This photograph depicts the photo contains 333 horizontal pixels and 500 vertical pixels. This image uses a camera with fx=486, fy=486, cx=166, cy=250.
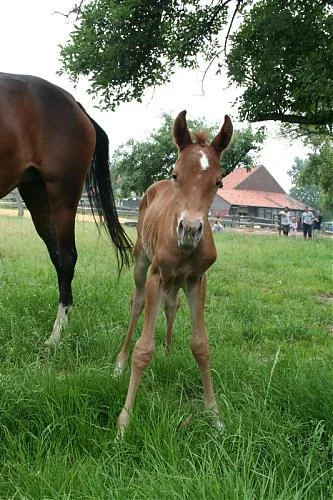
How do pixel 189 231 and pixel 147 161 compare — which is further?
pixel 147 161

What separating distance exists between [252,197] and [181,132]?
5611 cm

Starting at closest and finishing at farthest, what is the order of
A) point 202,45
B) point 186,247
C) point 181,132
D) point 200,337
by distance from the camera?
point 186,247
point 181,132
point 200,337
point 202,45

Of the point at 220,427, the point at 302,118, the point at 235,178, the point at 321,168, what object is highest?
the point at 235,178

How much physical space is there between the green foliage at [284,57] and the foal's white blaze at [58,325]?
138 inches

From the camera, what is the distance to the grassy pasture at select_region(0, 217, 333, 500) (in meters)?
1.91

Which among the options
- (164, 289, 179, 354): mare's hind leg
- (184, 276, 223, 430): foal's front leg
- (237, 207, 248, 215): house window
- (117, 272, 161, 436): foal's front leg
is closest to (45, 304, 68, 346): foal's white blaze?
(164, 289, 179, 354): mare's hind leg

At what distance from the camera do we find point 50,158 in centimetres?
453

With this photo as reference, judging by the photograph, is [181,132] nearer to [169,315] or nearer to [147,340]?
[147,340]

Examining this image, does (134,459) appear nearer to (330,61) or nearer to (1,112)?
(1,112)

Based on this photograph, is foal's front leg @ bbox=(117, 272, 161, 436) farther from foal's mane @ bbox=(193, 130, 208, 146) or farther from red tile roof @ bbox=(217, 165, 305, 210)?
red tile roof @ bbox=(217, 165, 305, 210)

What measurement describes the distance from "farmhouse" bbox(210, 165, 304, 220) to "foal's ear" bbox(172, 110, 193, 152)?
160 feet

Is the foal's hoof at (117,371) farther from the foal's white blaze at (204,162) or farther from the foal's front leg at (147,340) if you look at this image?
the foal's white blaze at (204,162)

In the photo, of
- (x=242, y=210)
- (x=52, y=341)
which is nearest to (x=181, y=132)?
(x=52, y=341)

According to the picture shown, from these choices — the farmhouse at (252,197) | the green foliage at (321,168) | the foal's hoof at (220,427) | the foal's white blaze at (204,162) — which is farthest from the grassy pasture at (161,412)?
the farmhouse at (252,197)
